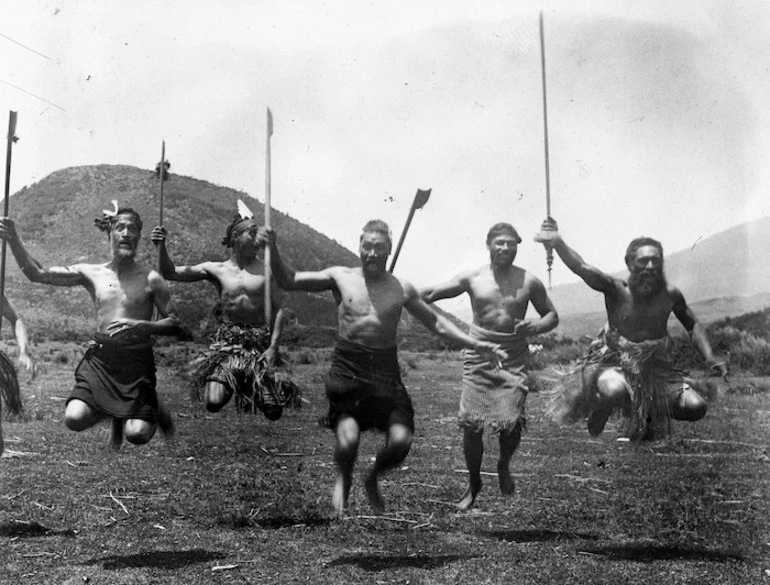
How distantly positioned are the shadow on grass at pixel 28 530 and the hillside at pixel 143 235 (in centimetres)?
1370

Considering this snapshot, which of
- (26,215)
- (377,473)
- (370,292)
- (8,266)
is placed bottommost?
(377,473)

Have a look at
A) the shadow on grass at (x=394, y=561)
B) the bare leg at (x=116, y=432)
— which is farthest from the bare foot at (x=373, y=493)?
the bare leg at (x=116, y=432)

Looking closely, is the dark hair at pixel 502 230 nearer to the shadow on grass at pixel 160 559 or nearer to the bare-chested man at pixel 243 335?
the bare-chested man at pixel 243 335

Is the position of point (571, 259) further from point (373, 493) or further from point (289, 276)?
point (373, 493)

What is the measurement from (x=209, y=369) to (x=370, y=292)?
1465mm

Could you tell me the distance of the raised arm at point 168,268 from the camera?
6.26 meters

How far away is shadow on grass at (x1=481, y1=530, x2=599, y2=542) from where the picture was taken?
6039 mm

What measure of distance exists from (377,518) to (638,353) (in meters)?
2.22

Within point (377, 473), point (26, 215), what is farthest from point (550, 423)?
point (26, 215)

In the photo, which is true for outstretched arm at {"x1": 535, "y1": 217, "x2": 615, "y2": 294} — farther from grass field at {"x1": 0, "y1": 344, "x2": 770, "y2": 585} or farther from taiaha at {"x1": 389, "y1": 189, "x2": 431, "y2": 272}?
grass field at {"x1": 0, "y1": 344, "x2": 770, "y2": 585}

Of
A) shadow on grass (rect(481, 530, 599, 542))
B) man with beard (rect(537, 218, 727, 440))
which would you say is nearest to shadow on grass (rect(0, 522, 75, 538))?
shadow on grass (rect(481, 530, 599, 542))

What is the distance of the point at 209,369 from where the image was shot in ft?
22.4

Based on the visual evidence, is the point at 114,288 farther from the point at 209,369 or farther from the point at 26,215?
the point at 26,215

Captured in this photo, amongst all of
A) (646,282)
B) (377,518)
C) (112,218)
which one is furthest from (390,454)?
(112,218)
